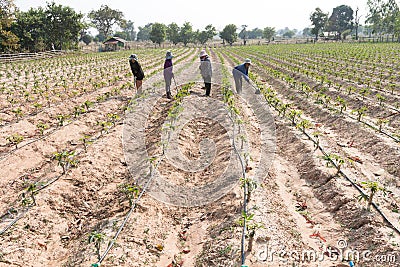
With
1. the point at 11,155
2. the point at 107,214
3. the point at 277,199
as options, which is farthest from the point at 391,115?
the point at 11,155

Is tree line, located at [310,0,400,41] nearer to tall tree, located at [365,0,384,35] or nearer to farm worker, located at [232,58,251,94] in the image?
tall tree, located at [365,0,384,35]

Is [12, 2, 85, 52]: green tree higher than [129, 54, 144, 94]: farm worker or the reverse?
higher

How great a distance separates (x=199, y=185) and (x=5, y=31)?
35.1 m

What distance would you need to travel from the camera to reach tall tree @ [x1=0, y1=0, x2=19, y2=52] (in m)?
31.3

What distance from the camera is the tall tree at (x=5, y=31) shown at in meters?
31.3

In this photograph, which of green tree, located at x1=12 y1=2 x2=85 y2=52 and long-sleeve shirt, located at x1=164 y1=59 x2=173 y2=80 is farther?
green tree, located at x1=12 y1=2 x2=85 y2=52

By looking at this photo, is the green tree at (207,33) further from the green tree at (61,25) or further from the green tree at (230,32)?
the green tree at (61,25)

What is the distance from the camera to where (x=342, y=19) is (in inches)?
3408

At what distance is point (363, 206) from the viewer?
4.50 m

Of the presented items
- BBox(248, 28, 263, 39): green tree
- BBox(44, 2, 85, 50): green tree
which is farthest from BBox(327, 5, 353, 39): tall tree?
BBox(44, 2, 85, 50): green tree

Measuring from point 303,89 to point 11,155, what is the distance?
37.4 ft

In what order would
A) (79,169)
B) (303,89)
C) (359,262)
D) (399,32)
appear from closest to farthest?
(359,262) → (79,169) → (303,89) → (399,32)

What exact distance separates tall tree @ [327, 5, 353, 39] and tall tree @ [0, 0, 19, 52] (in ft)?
262

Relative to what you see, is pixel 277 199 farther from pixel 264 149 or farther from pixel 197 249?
pixel 264 149
